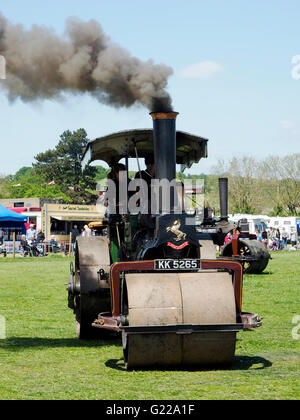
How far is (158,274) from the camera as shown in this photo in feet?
20.0

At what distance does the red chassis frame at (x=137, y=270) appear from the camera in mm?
6027

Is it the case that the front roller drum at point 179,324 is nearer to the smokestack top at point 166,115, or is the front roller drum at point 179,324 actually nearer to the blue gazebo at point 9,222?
the smokestack top at point 166,115

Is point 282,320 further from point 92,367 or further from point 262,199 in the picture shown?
point 262,199

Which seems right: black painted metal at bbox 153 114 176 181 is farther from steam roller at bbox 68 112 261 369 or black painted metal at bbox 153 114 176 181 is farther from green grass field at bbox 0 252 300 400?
green grass field at bbox 0 252 300 400

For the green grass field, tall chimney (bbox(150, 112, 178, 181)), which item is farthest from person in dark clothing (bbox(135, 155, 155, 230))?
the green grass field

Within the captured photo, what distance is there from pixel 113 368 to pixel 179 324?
961 mm

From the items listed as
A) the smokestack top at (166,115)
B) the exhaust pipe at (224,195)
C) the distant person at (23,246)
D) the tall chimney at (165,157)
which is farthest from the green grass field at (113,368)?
the distant person at (23,246)

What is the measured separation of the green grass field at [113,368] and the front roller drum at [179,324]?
137mm

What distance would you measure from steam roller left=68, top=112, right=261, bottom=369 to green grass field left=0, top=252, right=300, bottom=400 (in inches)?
11.0

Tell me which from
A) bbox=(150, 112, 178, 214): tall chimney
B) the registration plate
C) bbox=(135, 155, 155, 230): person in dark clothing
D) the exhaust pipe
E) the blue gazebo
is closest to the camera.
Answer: the registration plate

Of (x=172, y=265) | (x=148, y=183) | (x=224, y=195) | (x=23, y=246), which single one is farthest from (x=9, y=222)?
(x=172, y=265)

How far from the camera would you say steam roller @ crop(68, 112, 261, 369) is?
18.9 ft
